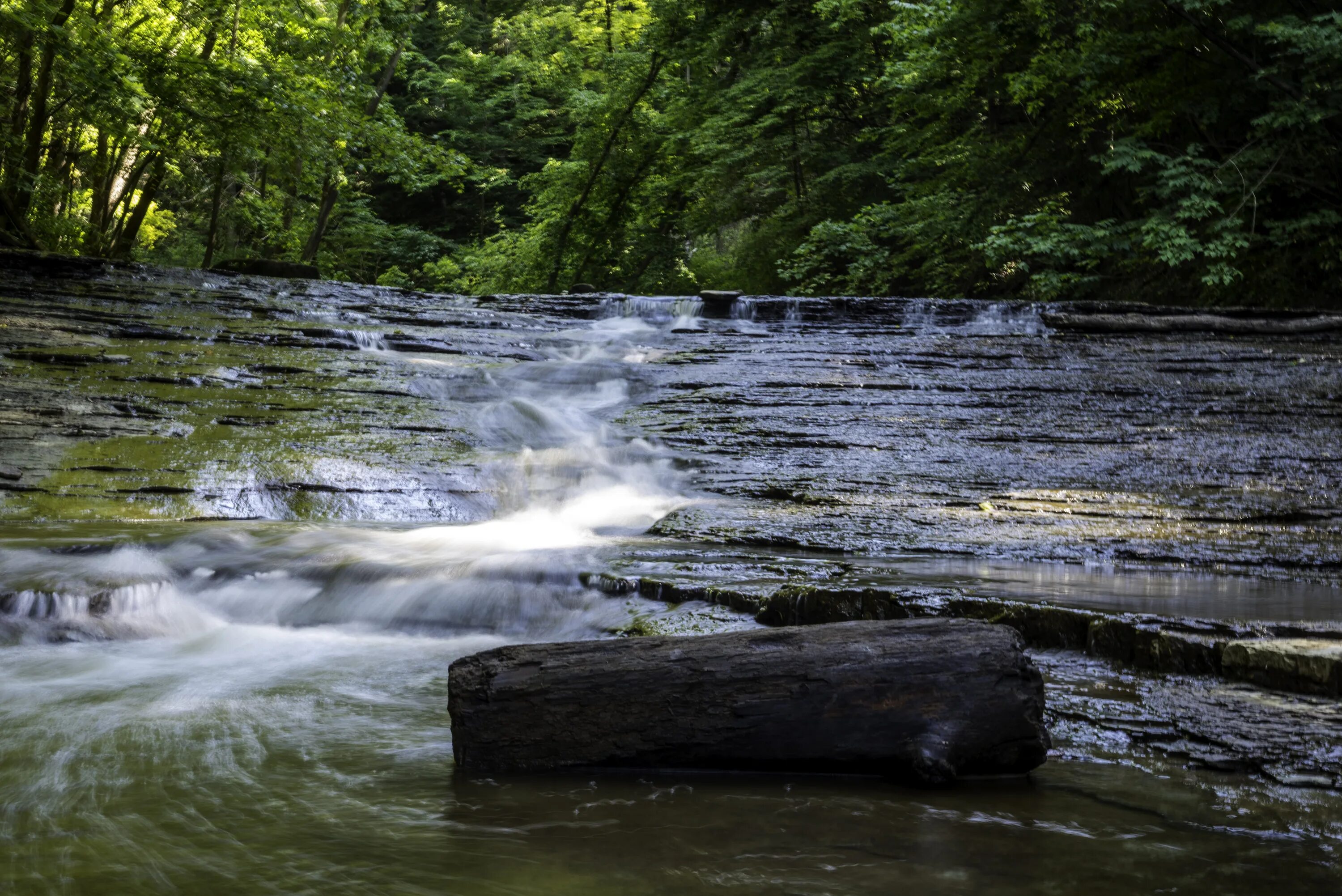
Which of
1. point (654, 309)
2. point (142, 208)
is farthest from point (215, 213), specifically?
point (654, 309)

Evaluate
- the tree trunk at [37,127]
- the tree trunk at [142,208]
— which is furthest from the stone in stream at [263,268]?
the tree trunk at [142,208]

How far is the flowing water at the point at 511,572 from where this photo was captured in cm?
230

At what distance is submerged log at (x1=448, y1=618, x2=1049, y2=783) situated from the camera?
265 cm

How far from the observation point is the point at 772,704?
2707 mm

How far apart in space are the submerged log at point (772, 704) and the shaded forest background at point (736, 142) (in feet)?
31.3

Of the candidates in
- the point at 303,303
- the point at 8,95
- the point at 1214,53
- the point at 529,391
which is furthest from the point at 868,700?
the point at 8,95

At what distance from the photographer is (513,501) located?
22.6 feet

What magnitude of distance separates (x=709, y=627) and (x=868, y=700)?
107 cm

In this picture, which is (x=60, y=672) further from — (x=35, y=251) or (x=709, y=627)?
(x=35, y=251)

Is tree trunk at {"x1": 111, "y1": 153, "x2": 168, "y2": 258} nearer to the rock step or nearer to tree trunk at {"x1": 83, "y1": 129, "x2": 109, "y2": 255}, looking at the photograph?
tree trunk at {"x1": 83, "y1": 129, "x2": 109, "y2": 255}

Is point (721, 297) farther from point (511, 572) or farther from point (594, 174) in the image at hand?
point (594, 174)

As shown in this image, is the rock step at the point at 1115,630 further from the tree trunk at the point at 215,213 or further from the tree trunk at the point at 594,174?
the tree trunk at the point at 594,174

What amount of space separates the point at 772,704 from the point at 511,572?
2.31m

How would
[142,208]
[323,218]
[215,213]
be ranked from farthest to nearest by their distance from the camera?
[323,218]
[215,213]
[142,208]
